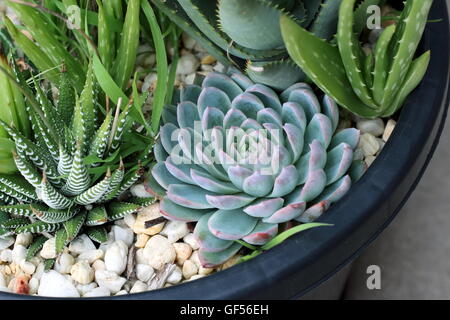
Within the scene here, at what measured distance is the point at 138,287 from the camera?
2.77 ft

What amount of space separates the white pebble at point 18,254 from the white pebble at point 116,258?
0.36 feet

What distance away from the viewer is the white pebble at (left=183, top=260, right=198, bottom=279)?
0.85 metres

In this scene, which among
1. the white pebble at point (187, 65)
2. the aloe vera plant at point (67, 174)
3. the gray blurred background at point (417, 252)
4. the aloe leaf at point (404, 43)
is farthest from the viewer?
the gray blurred background at point (417, 252)

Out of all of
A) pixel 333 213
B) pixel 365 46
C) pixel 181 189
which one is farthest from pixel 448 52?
pixel 181 189

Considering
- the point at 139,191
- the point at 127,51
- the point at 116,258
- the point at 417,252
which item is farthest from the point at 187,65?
the point at 417,252

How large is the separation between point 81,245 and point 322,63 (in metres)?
0.39

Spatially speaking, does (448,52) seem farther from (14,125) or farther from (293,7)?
(14,125)

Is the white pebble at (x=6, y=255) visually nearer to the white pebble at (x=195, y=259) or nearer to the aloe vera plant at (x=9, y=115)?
the aloe vera plant at (x=9, y=115)

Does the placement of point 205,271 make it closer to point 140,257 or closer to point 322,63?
point 140,257

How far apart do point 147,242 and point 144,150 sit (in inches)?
4.8

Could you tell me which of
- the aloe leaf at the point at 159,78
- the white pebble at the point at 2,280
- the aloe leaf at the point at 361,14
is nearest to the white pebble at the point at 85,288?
the white pebble at the point at 2,280

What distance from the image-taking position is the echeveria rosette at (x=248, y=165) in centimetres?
78

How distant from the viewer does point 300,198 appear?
2.57ft

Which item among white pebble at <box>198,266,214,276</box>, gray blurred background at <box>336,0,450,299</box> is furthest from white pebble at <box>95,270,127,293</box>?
gray blurred background at <box>336,0,450,299</box>
